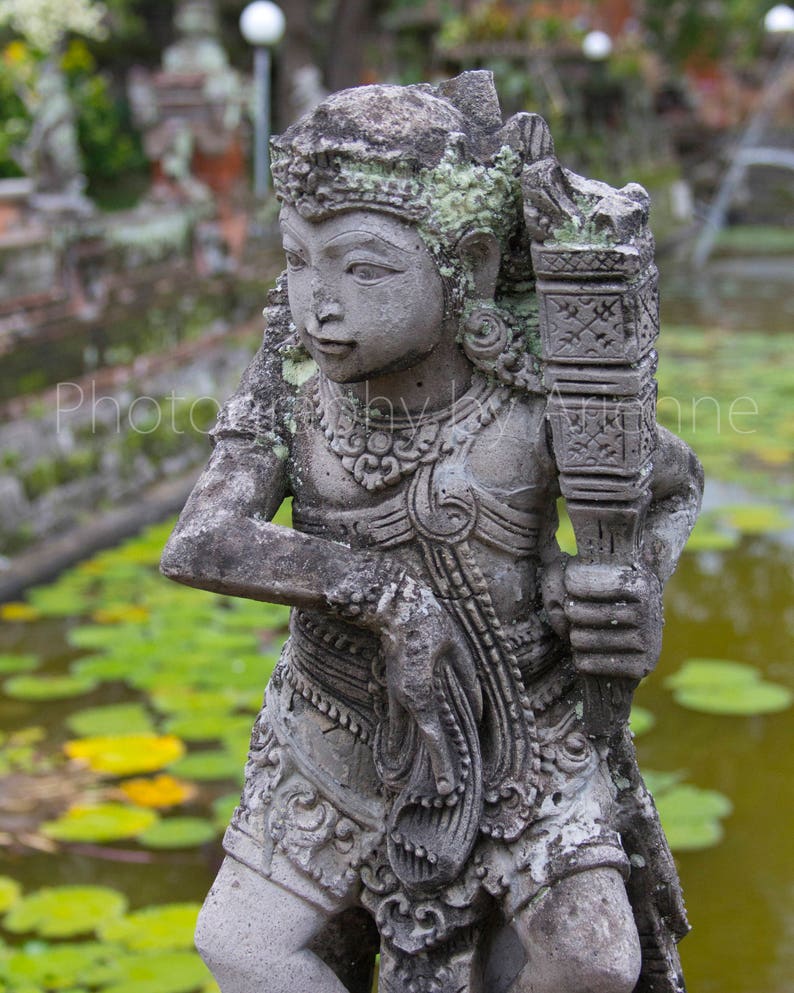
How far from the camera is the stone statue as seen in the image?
1901 millimetres

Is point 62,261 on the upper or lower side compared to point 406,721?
upper

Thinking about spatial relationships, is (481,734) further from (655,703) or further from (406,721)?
(655,703)

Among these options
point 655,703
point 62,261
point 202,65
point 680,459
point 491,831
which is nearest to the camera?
point 491,831

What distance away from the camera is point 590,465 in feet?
6.30

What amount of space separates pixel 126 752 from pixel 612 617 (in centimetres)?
255

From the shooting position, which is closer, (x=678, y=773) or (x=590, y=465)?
(x=590, y=465)

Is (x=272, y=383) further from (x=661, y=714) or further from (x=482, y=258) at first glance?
(x=661, y=714)

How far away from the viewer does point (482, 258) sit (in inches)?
77.8

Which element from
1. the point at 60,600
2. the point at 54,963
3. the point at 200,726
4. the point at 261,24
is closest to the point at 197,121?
the point at 261,24

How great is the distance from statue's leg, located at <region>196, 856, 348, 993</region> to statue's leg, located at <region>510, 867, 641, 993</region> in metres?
0.29

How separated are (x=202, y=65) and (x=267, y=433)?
28.8 feet

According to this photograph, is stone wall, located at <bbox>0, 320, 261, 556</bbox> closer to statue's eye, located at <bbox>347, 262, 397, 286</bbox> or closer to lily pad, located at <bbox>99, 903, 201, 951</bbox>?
lily pad, located at <bbox>99, 903, 201, 951</bbox>

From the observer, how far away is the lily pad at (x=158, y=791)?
12.8ft

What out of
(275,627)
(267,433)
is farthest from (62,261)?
(267,433)
